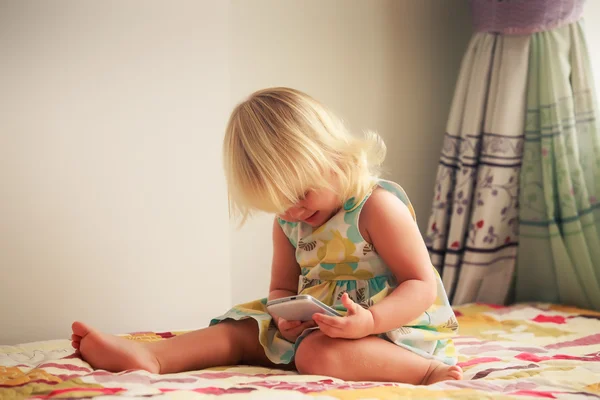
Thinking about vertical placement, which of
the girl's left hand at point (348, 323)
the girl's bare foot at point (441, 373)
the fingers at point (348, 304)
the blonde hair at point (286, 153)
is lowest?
the girl's bare foot at point (441, 373)

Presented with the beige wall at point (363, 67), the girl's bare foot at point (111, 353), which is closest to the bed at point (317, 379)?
the girl's bare foot at point (111, 353)

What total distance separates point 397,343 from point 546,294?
1026 millimetres

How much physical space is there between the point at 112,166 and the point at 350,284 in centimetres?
77

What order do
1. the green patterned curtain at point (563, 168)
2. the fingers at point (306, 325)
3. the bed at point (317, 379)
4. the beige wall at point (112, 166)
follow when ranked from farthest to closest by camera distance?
the green patterned curtain at point (563, 168), the beige wall at point (112, 166), the fingers at point (306, 325), the bed at point (317, 379)

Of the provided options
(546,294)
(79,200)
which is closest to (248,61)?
(79,200)

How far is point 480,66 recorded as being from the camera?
84.0 inches

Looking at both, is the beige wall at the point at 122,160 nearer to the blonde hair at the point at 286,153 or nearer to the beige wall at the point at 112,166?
the beige wall at the point at 112,166

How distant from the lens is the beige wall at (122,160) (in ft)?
5.38

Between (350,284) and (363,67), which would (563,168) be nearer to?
(363,67)

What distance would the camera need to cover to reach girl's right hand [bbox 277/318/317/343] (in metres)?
1.23

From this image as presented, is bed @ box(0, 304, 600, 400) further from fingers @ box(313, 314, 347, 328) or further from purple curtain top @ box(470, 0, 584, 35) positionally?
purple curtain top @ box(470, 0, 584, 35)

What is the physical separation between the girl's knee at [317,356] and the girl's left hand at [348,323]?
0.03 m

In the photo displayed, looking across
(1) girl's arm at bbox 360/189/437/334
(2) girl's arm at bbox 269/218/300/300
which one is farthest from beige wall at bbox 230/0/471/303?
(1) girl's arm at bbox 360/189/437/334

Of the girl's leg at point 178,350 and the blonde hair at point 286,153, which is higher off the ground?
the blonde hair at point 286,153
